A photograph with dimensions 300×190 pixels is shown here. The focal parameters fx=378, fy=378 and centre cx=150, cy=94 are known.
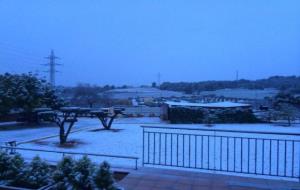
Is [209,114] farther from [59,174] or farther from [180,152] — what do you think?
[59,174]

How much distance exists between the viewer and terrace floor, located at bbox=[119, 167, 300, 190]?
17.0 feet

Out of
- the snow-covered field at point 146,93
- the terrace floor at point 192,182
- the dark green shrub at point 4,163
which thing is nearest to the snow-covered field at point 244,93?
the snow-covered field at point 146,93

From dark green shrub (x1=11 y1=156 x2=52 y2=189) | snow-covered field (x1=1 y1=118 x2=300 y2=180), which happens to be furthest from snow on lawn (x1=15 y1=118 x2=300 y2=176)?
dark green shrub (x1=11 y1=156 x2=52 y2=189)

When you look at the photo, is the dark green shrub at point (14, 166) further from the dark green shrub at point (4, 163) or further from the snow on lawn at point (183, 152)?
the snow on lawn at point (183, 152)

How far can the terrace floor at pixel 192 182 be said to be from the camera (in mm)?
5172

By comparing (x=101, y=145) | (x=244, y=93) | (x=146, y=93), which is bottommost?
(x=101, y=145)

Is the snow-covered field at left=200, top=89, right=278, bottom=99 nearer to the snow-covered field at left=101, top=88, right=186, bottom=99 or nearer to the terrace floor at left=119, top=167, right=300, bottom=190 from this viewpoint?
the snow-covered field at left=101, top=88, right=186, bottom=99

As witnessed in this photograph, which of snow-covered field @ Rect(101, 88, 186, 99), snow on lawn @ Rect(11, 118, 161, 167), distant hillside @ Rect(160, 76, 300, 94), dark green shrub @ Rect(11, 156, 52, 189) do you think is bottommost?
snow on lawn @ Rect(11, 118, 161, 167)

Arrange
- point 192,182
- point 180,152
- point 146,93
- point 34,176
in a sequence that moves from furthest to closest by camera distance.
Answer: point 146,93 → point 180,152 → point 192,182 → point 34,176

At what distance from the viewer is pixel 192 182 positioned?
5453 millimetres

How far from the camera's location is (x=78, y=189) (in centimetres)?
440

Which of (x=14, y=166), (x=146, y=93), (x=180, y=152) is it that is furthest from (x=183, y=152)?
(x=146, y=93)

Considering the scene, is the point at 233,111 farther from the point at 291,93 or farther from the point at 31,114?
the point at 31,114

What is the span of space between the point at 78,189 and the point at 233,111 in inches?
548
